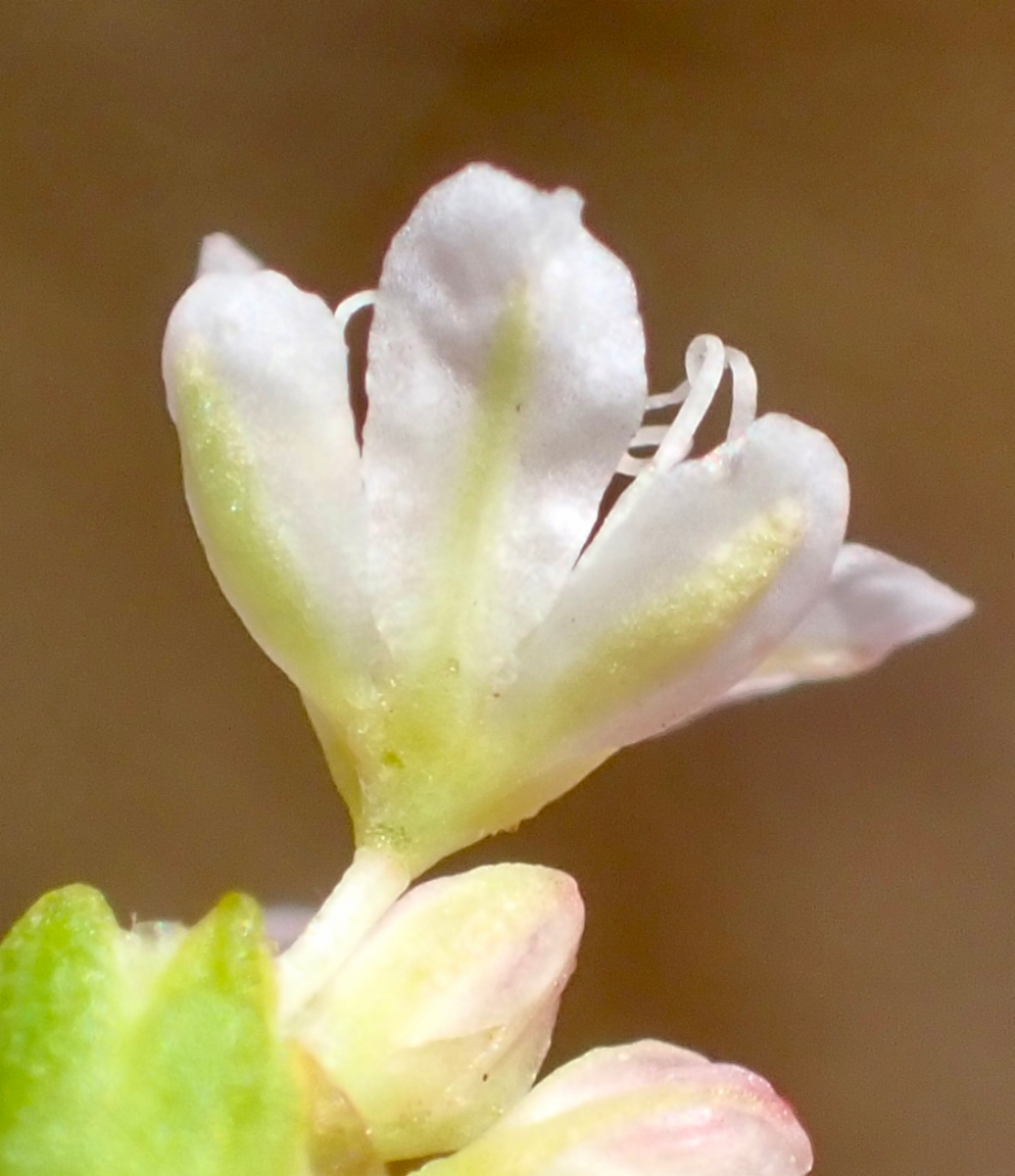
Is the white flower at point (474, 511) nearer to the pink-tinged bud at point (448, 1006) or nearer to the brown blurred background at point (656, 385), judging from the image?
the pink-tinged bud at point (448, 1006)

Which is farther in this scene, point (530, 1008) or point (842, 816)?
point (842, 816)

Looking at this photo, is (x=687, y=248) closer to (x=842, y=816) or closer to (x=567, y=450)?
(x=842, y=816)

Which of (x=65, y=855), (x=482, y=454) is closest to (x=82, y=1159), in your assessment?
(x=482, y=454)

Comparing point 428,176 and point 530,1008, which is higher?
point 428,176

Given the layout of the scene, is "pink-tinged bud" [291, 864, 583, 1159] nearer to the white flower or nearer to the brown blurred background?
the white flower

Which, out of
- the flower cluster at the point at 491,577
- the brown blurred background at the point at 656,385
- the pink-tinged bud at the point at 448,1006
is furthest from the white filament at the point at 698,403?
the brown blurred background at the point at 656,385

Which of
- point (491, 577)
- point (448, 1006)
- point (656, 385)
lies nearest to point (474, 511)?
point (491, 577)

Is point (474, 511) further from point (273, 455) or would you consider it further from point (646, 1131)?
point (646, 1131)
